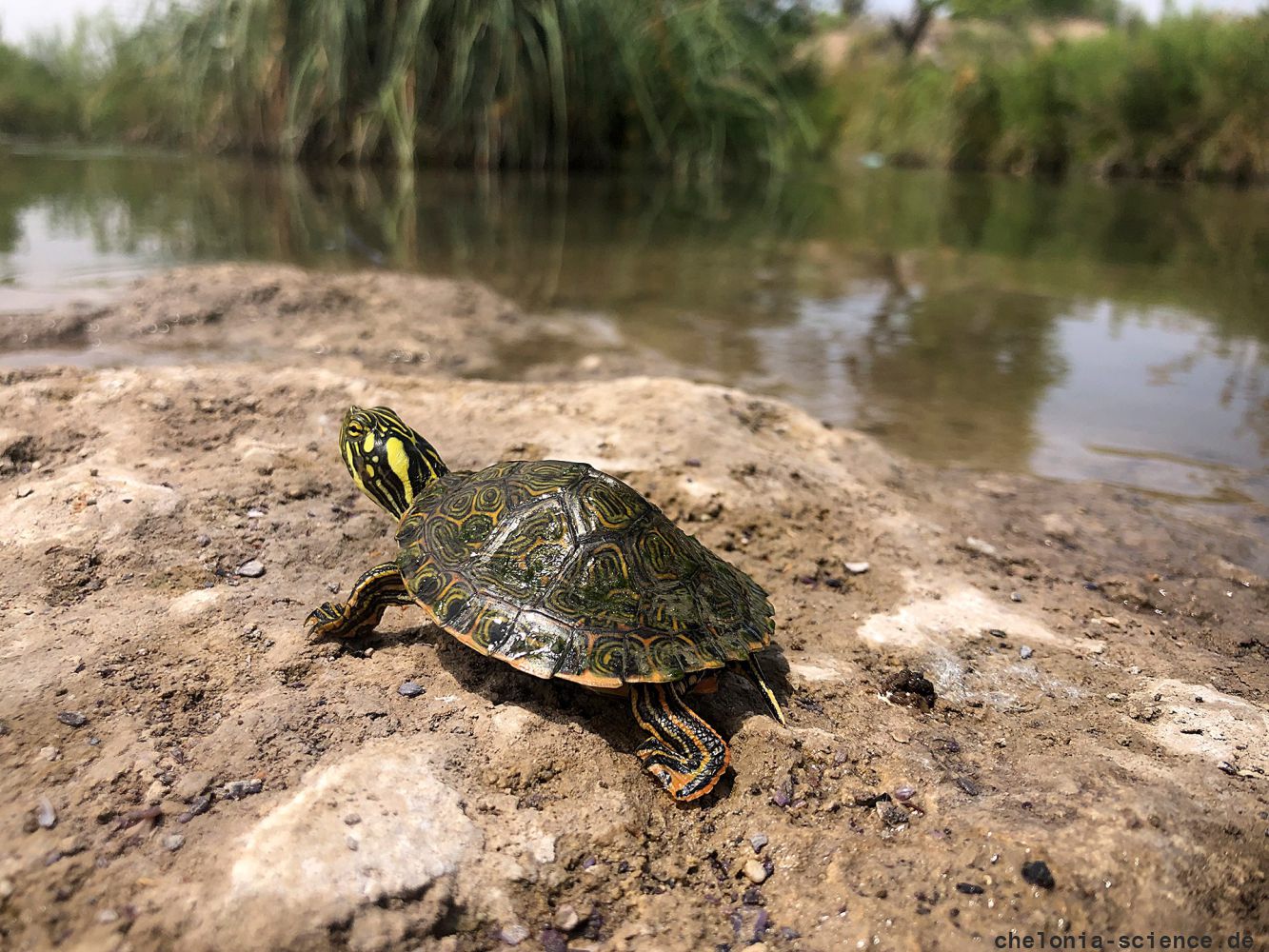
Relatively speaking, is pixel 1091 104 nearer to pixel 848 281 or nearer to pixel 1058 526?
pixel 848 281

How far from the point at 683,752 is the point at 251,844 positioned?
973 millimetres

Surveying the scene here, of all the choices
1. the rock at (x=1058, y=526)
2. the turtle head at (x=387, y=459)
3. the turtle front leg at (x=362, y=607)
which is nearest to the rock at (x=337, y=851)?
the turtle front leg at (x=362, y=607)

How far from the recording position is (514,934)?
5.48 ft

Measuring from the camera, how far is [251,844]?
168 cm

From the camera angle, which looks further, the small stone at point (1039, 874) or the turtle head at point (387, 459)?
the turtle head at point (387, 459)

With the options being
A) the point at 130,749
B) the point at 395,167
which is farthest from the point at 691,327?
the point at 395,167

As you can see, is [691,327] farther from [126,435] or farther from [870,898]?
[870,898]

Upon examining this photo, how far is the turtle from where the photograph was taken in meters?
2.17

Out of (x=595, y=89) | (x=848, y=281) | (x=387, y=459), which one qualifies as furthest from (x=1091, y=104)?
(x=387, y=459)

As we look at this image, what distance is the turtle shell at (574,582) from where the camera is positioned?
86.9 inches

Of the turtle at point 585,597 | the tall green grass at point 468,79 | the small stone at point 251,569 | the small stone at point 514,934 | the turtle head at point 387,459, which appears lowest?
the small stone at point 514,934

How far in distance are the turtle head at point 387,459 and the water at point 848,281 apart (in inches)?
91.6

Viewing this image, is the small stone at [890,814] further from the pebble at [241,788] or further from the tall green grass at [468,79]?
the tall green grass at [468,79]

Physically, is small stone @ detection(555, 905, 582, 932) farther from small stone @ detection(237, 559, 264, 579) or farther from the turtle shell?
small stone @ detection(237, 559, 264, 579)
